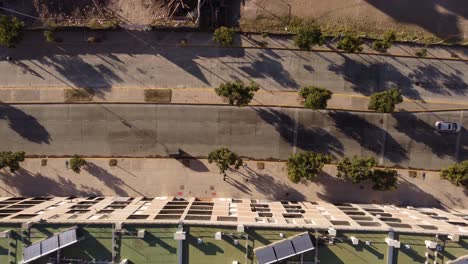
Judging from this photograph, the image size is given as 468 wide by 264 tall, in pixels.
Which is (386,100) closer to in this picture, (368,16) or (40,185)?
(368,16)

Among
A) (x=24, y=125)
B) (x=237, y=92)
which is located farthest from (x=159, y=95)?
(x=24, y=125)

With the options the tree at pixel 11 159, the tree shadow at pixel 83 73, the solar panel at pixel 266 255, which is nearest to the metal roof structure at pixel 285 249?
the solar panel at pixel 266 255

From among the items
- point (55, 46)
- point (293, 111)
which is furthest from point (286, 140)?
point (55, 46)

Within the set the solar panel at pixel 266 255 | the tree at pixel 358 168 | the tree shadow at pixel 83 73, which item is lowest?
the solar panel at pixel 266 255

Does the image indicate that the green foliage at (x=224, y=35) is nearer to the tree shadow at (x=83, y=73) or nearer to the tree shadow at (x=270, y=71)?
the tree shadow at (x=270, y=71)

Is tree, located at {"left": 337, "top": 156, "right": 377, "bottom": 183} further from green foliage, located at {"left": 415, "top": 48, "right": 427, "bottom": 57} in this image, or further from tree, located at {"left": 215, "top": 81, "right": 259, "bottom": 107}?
green foliage, located at {"left": 415, "top": 48, "right": 427, "bottom": 57}
